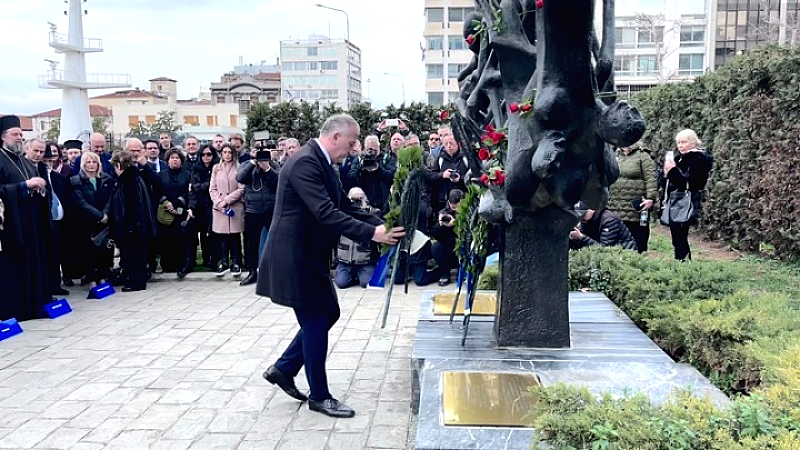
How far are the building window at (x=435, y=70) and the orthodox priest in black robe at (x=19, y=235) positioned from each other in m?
59.2

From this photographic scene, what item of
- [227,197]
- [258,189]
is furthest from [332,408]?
[227,197]

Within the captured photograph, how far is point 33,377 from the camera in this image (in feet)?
18.9

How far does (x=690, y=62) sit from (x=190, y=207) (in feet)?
187

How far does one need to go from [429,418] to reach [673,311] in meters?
2.55

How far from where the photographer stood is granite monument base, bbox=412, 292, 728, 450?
3.48 metres

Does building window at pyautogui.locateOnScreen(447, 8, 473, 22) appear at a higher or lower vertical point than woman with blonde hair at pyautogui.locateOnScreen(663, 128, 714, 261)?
higher

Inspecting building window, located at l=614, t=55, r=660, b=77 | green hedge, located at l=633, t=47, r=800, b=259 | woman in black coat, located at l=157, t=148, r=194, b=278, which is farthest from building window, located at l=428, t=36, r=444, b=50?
woman in black coat, located at l=157, t=148, r=194, b=278

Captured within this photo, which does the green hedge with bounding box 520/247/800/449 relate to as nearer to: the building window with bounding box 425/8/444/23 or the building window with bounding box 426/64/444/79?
the building window with bounding box 426/64/444/79

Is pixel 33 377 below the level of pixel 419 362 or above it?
below

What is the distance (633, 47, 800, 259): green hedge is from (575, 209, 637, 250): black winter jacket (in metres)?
2.74

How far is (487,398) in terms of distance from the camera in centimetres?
392

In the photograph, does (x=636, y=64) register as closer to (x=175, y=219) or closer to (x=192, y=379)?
(x=175, y=219)

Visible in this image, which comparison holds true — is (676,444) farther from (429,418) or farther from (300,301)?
(300,301)

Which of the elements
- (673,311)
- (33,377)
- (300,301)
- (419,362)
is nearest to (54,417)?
(33,377)
